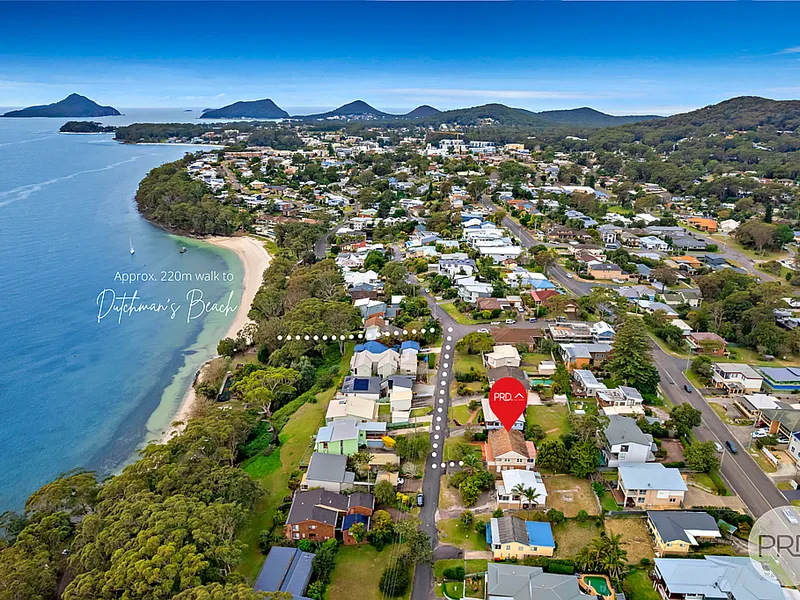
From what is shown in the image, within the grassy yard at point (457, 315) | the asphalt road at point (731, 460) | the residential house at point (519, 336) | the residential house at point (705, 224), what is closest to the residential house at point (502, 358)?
the residential house at point (519, 336)

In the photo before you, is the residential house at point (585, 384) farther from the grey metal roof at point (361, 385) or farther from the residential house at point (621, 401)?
the grey metal roof at point (361, 385)

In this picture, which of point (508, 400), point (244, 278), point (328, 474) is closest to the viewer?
point (508, 400)

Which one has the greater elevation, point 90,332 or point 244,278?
point 244,278

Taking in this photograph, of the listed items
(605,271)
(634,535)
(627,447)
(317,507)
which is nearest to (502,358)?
(627,447)

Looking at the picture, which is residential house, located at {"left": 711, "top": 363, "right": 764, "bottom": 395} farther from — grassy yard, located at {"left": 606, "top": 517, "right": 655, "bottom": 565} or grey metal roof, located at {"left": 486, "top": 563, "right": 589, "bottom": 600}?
grey metal roof, located at {"left": 486, "top": 563, "right": 589, "bottom": 600}

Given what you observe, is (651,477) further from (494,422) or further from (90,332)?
(90,332)

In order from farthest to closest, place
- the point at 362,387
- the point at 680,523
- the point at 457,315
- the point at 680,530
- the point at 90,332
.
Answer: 1. the point at 90,332
2. the point at 457,315
3. the point at 362,387
4. the point at 680,523
5. the point at 680,530

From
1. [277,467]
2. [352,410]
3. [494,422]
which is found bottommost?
[277,467]
